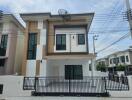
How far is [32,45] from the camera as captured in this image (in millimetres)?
15867

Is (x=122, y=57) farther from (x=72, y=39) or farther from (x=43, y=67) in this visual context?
(x=43, y=67)

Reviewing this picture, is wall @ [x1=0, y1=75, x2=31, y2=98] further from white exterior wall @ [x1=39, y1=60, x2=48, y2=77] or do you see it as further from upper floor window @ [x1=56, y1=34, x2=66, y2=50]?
upper floor window @ [x1=56, y1=34, x2=66, y2=50]

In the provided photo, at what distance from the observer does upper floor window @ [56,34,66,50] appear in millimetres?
16453

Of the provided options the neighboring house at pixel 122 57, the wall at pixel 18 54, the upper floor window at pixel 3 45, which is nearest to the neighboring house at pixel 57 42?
the upper floor window at pixel 3 45

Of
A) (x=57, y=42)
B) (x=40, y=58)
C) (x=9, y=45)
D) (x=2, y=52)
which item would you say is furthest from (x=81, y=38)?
(x=2, y=52)

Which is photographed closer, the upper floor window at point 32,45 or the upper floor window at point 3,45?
the upper floor window at point 32,45

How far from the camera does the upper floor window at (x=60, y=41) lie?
1645cm

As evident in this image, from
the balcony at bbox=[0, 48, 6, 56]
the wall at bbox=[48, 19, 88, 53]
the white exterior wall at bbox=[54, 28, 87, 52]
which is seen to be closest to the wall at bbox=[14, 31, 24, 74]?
the balcony at bbox=[0, 48, 6, 56]

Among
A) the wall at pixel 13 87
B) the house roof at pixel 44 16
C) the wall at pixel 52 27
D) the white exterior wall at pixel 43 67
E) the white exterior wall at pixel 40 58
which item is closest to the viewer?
the wall at pixel 13 87

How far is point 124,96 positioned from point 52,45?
9689mm

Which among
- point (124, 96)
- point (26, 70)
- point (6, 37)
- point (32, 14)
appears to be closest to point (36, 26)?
point (32, 14)

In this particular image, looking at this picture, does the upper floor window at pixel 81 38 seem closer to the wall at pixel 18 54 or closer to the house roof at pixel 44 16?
the house roof at pixel 44 16

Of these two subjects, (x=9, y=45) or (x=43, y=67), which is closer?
(x=43, y=67)

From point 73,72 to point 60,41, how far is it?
3922 millimetres
